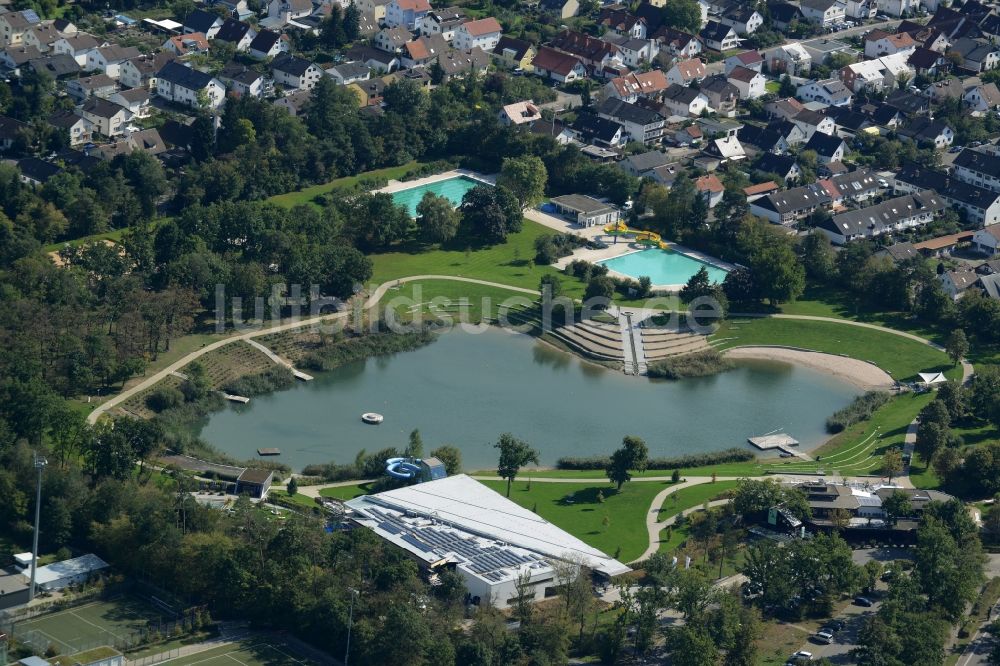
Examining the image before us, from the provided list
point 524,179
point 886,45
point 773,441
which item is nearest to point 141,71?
point 524,179

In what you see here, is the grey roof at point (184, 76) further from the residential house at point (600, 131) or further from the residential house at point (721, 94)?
the residential house at point (721, 94)

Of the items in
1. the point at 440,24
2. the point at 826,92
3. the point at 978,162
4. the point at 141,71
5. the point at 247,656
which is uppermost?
the point at 440,24

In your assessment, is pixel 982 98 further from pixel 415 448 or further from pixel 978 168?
pixel 415 448

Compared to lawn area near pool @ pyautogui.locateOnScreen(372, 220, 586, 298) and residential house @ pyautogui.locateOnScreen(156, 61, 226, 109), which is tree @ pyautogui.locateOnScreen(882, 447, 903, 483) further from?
residential house @ pyautogui.locateOnScreen(156, 61, 226, 109)

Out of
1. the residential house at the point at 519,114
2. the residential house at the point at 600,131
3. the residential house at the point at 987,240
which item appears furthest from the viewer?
the residential house at the point at 519,114

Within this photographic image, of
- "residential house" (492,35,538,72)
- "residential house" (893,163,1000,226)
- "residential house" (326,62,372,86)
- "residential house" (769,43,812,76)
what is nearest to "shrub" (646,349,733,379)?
"residential house" (893,163,1000,226)

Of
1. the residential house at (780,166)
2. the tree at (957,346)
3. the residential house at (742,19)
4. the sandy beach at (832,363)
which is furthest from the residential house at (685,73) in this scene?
the tree at (957,346)

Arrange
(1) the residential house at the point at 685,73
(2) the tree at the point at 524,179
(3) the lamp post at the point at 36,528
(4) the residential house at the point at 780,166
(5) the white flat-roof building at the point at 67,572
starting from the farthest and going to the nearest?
(1) the residential house at the point at 685,73, (4) the residential house at the point at 780,166, (2) the tree at the point at 524,179, (5) the white flat-roof building at the point at 67,572, (3) the lamp post at the point at 36,528
